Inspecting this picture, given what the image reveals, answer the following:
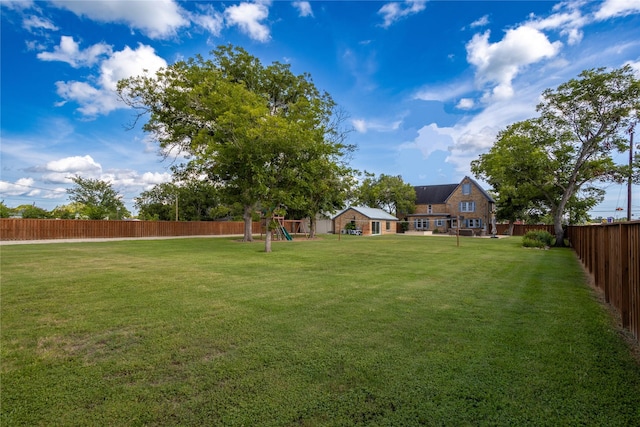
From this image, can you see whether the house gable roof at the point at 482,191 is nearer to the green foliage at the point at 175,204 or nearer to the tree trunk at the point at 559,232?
the tree trunk at the point at 559,232

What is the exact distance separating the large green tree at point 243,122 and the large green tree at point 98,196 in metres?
24.9

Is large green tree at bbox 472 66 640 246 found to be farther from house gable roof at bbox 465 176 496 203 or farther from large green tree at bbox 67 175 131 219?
large green tree at bbox 67 175 131 219

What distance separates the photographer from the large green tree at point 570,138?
658 inches

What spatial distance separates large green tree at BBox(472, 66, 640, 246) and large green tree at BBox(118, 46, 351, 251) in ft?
37.1

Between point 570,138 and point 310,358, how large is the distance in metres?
23.2

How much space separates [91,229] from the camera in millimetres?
24188

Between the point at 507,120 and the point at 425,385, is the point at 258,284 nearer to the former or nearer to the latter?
the point at 425,385

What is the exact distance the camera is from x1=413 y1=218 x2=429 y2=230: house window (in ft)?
143

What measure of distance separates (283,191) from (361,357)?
36.5 ft

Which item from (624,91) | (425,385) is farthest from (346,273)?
(624,91)

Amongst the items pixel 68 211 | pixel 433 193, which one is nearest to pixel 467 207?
pixel 433 193

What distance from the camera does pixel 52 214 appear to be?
111 ft

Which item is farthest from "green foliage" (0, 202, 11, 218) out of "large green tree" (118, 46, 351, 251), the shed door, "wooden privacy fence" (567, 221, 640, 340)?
"wooden privacy fence" (567, 221, 640, 340)

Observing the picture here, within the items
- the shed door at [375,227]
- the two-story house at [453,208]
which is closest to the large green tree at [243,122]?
the shed door at [375,227]
